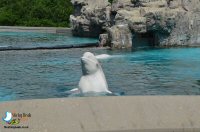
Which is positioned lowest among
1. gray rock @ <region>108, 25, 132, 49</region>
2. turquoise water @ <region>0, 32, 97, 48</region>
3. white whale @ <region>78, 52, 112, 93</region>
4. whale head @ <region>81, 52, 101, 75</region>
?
turquoise water @ <region>0, 32, 97, 48</region>

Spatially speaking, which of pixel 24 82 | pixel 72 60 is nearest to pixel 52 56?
pixel 72 60

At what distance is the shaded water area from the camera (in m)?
8.48

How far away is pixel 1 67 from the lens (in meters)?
12.7

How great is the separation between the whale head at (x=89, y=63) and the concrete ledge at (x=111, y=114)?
6.44ft

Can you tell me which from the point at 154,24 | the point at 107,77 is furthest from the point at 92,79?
the point at 154,24

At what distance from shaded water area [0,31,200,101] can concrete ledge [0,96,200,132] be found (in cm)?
287

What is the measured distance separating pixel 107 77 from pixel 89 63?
10.9 ft

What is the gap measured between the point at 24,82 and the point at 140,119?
5306 millimetres

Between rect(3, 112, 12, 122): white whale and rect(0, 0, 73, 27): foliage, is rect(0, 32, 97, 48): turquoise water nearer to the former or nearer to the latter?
rect(0, 0, 73, 27): foliage

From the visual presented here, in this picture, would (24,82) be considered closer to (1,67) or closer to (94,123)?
(1,67)

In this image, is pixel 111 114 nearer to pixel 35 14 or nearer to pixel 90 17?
pixel 90 17

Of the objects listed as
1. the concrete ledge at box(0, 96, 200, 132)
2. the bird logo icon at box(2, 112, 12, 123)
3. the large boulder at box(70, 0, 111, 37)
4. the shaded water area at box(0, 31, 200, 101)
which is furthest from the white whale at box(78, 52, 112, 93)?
the large boulder at box(70, 0, 111, 37)

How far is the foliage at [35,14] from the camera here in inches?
1496

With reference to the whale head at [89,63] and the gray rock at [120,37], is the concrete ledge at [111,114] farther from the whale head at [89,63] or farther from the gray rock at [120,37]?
the gray rock at [120,37]
